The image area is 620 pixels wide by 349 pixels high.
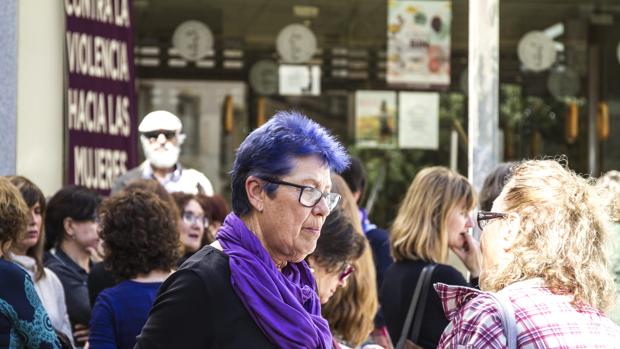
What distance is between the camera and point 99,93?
771cm

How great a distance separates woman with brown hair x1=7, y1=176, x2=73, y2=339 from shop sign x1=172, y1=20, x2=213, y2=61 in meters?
8.42

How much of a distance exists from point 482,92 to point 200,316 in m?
4.15

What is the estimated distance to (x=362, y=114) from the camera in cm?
1378

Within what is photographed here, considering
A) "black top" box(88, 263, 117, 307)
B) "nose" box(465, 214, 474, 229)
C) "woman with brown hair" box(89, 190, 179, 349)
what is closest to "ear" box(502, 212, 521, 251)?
"woman with brown hair" box(89, 190, 179, 349)

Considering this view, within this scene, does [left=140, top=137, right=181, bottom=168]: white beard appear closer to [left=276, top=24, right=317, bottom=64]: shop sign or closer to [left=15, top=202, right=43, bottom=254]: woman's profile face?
[left=15, top=202, right=43, bottom=254]: woman's profile face

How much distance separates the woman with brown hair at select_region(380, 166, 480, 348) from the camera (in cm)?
442

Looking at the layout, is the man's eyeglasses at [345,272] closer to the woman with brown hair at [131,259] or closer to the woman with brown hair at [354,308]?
the woman with brown hair at [354,308]

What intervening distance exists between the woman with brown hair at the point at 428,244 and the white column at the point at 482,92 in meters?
1.38

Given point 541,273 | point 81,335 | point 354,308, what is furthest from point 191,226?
point 541,273

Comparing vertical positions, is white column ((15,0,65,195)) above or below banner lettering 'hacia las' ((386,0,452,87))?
below

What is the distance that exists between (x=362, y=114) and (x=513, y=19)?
2181 mm

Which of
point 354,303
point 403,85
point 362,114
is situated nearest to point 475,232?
point 354,303

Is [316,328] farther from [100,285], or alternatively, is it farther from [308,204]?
[100,285]

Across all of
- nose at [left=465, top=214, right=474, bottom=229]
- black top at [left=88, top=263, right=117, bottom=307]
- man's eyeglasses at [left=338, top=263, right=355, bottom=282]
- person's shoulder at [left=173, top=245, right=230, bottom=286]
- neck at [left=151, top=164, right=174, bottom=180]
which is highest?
neck at [left=151, top=164, right=174, bottom=180]
